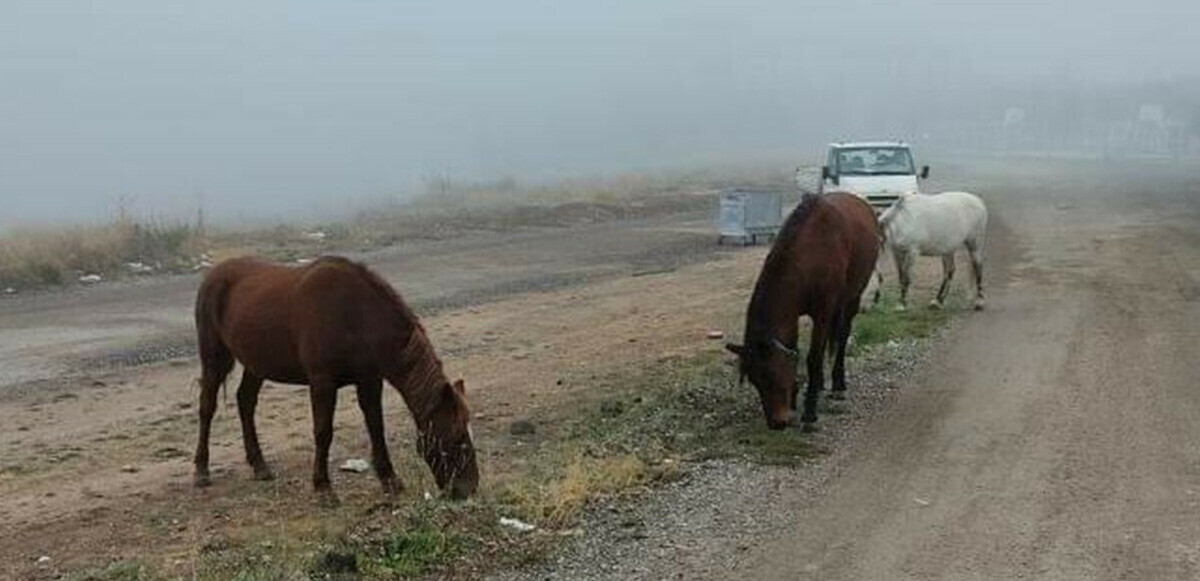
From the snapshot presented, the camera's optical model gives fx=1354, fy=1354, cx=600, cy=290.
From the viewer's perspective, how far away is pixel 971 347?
50.8 feet

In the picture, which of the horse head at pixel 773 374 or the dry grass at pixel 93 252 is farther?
the dry grass at pixel 93 252

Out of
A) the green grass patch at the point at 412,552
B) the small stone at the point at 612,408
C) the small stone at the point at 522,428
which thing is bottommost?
the small stone at the point at 522,428

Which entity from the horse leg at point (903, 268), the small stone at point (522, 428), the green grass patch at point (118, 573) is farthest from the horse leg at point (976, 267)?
the green grass patch at point (118, 573)

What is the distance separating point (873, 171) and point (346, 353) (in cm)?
2296

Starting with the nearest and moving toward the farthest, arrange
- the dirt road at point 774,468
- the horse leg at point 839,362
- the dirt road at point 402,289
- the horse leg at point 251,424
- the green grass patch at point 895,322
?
the dirt road at point 774,468
the horse leg at point 251,424
the horse leg at point 839,362
the green grass patch at point 895,322
the dirt road at point 402,289

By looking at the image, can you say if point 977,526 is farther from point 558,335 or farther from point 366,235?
point 366,235

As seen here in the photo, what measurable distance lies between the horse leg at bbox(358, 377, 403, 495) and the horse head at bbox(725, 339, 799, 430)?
3.08 metres

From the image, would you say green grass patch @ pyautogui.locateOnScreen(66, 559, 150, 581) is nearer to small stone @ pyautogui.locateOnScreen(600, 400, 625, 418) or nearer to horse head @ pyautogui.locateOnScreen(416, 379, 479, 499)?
horse head @ pyautogui.locateOnScreen(416, 379, 479, 499)

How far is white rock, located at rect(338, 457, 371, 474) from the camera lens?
10562mm

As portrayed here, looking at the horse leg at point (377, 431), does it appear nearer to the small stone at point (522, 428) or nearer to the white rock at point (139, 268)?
the small stone at point (522, 428)

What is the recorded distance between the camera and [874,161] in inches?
1222

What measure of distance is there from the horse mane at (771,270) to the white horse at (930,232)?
6785mm

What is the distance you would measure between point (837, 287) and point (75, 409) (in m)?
7.97

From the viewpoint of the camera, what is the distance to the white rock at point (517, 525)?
8.13 meters
